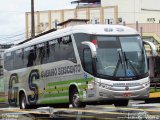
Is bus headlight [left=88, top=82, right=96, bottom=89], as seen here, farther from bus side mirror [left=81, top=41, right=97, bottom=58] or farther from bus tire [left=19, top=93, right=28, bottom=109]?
bus tire [left=19, top=93, right=28, bottom=109]

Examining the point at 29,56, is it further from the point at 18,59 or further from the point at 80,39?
the point at 80,39

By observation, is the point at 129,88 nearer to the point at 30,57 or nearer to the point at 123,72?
the point at 123,72

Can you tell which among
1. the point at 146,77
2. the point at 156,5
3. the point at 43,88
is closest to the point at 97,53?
the point at 146,77

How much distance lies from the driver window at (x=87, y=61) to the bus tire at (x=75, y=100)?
4.22ft

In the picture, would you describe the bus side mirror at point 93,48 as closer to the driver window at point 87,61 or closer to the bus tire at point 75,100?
the driver window at point 87,61

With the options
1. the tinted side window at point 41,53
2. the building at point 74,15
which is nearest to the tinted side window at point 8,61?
the tinted side window at point 41,53

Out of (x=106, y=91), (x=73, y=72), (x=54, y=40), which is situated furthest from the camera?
(x=54, y=40)

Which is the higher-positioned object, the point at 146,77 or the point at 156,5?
the point at 156,5

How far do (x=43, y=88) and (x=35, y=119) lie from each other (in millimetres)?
9439

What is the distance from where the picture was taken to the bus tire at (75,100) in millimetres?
20391

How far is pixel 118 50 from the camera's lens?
19.9m

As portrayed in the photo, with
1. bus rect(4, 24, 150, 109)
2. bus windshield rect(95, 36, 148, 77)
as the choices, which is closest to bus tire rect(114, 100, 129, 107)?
bus rect(4, 24, 150, 109)

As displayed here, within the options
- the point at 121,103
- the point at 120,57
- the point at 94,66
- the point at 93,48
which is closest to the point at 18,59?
the point at 121,103

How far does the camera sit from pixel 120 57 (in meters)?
19.8
